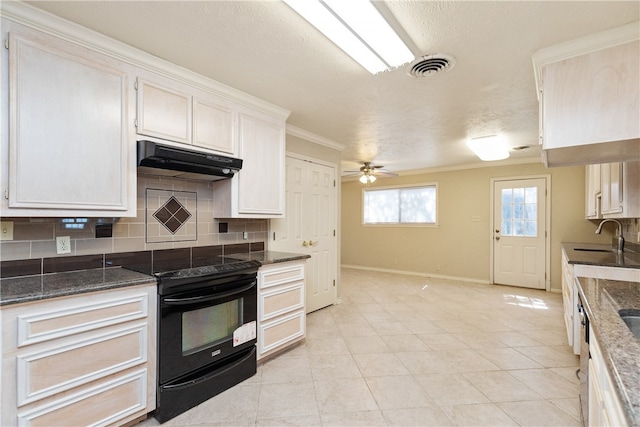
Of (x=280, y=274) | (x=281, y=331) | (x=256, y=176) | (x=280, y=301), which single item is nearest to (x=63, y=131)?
(x=256, y=176)

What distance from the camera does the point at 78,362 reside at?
5.00ft

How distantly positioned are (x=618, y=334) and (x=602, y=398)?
22 centimetres

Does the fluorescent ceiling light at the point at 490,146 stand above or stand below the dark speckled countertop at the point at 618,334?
above

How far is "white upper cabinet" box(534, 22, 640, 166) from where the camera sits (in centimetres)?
153

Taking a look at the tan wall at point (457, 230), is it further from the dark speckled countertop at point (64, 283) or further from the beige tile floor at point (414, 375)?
the dark speckled countertop at point (64, 283)

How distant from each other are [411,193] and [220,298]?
5418 mm

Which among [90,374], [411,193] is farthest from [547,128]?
[411,193]

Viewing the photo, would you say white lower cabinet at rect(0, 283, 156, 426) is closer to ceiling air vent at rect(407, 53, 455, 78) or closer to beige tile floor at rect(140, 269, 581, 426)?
beige tile floor at rect(140, 269, 581, 426)

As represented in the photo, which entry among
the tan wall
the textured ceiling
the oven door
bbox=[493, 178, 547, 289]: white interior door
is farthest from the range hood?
bbox=[493, 178, 547, 289]: white interior door

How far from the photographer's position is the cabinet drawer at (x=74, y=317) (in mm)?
1387

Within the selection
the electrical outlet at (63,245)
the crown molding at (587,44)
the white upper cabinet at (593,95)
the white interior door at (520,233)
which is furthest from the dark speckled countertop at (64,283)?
the white interior door at (520,233)

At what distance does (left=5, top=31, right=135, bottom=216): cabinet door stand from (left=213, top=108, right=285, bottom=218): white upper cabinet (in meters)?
0.82

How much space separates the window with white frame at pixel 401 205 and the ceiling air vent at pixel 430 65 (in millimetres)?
4400

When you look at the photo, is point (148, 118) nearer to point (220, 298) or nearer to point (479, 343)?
point (220, 298)
